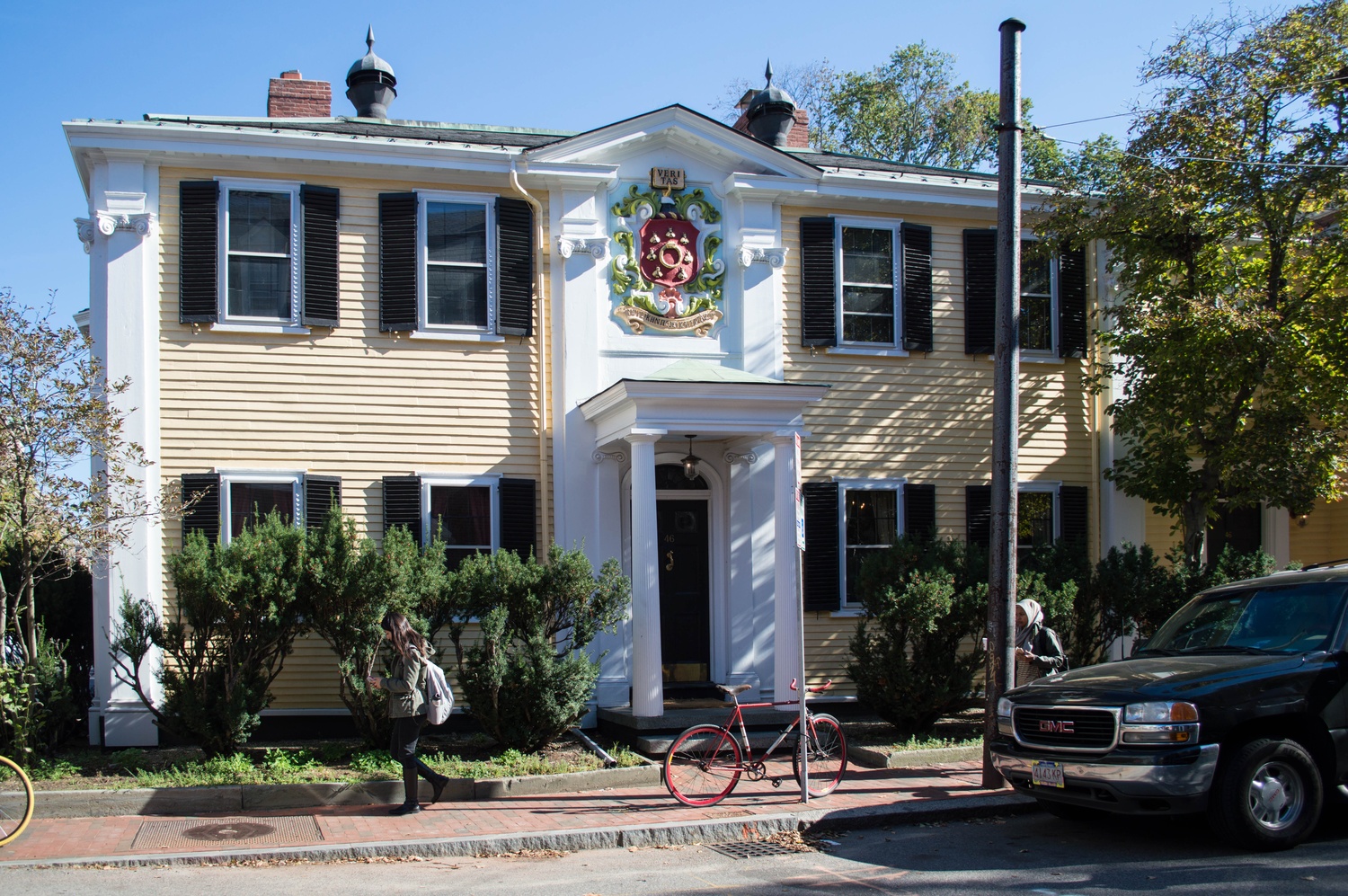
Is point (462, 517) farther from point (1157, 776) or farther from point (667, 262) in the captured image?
point (1157, 776)

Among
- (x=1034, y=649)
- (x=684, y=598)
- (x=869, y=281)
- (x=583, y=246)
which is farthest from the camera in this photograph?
(x=869, y=281)

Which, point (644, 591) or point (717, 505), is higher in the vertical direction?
point (717, 505)

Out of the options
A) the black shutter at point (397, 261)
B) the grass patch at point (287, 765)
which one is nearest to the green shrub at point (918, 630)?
the grass patch at point (287, 765)

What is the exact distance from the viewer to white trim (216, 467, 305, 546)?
1263 centimetres

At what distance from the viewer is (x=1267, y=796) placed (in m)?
7.82

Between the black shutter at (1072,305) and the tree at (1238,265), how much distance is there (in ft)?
3.69

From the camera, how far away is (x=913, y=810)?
30.6ft

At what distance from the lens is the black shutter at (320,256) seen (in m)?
13.0

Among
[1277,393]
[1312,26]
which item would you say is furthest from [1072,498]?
[1312,26]

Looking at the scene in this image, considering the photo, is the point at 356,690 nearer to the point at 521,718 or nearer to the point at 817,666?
the point at 521,718

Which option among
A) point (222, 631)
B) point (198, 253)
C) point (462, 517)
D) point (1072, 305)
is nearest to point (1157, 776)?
→ point (222, 631)

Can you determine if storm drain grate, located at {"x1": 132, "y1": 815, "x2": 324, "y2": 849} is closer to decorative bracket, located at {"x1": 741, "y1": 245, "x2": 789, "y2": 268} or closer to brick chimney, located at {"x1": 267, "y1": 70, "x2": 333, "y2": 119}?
decorative bracket, located at {"x1": 741, "y1": 245, "x2": 789, "y2": 268}

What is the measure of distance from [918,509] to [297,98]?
9.66 m

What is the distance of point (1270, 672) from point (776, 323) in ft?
24.7
